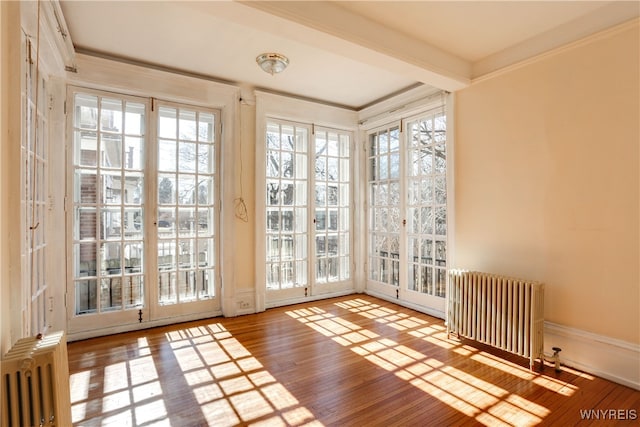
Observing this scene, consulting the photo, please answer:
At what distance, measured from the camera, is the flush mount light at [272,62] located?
3.25m

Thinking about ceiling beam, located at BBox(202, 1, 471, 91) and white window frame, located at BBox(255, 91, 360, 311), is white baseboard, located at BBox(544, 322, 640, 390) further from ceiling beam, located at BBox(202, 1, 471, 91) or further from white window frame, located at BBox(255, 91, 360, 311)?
white window frame, located at BBox(255, 91, 360, 311)

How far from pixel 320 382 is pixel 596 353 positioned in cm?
208

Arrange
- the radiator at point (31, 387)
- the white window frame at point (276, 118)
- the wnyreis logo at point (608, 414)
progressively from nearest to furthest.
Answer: the radiator at point (31, 387)
the wnyreis logo at point (608, 414)
the white window frame at point (276, 118)

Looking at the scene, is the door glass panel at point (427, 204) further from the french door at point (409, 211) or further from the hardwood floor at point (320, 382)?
the hardwood floor at point (320, 382)

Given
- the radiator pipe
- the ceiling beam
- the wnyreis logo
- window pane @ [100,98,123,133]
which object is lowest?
the wnyreis logo

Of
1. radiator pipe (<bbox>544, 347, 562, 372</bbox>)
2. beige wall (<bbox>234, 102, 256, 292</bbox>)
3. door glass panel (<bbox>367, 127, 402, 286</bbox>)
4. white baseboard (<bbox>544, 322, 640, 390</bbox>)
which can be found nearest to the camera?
white baseboard (<bbox>544, 322, 640, 390</bbox>)

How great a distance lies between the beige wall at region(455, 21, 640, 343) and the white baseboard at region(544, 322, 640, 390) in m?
0.06

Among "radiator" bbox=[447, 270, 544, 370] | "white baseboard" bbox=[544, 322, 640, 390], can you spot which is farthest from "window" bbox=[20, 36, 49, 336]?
"white baseboard" bbox=[544, 322, 640, 390]

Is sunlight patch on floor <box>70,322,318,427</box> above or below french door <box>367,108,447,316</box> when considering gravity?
below

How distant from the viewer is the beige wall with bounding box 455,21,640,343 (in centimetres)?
238

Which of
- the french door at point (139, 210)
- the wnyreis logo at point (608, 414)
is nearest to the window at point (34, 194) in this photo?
the french door at point (139, 210)

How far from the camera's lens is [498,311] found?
9.38 feet

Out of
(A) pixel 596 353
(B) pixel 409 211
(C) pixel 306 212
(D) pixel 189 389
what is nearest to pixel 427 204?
(B) pixel 409 211

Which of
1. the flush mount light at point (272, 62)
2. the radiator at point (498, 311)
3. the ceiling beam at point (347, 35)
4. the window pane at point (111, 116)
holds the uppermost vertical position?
the flush mount light at point (272, 62)
